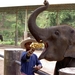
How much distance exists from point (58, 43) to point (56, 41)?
0.02 meters

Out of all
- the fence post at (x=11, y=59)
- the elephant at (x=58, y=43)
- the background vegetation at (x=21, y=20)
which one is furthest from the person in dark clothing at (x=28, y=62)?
the background vegetation at (x=21, y=20)

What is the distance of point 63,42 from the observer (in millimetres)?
2170

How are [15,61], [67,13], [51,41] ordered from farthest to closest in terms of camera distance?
1. [67,13]
2. [15,61]
3. [51,41]

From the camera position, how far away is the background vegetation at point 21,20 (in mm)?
17955

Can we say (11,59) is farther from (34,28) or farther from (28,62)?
(34,28)

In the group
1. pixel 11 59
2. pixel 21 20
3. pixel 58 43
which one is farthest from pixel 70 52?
pixel 21 20

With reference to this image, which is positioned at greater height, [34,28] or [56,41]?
[34,28]

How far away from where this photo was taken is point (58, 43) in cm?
218

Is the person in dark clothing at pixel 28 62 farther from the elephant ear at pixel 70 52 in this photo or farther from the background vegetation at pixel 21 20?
the background vegetation at pixel 21 20

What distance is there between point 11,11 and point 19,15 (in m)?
0.70

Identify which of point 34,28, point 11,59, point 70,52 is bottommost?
point 11,59

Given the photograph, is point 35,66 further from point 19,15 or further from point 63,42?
point 19,15

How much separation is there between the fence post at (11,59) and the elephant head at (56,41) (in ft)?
6.15

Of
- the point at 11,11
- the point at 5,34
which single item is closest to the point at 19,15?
the point at 11,11
